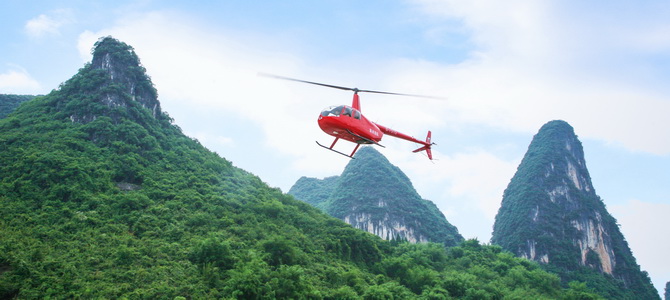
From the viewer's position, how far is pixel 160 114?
1455 inches

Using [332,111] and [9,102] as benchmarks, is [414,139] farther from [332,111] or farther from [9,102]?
[9,102]

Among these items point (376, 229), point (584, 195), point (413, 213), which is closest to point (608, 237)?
point (584, 195)

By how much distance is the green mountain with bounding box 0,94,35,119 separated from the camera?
44125 millimetres

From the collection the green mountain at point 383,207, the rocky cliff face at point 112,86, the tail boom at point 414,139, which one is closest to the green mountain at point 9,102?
the rocky cliff face at point 112,86

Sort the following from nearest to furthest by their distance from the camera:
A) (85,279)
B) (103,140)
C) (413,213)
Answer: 1. (85,279)
2. (103,140)
3. (413,213)

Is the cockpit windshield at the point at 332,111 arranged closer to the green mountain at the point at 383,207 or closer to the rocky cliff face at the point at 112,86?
the rocky cliff face at the point at 112,86

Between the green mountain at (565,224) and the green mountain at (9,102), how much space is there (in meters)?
52.6

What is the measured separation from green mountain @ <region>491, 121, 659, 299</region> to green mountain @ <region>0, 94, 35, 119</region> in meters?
52.6

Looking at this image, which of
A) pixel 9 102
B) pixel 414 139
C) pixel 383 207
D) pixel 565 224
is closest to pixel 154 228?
pixel 414 139

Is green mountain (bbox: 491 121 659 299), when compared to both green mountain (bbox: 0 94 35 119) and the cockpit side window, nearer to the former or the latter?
the cockpit side window

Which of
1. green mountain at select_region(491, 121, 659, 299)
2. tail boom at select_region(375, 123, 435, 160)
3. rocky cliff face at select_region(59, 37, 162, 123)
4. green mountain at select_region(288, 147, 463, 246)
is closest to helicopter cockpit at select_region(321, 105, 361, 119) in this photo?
tail boom at select_region(375, 123, 435, 160)

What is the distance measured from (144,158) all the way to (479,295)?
829 inches

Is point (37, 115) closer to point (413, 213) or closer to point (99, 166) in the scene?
point (99, 166)

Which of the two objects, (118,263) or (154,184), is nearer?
(118,263)
